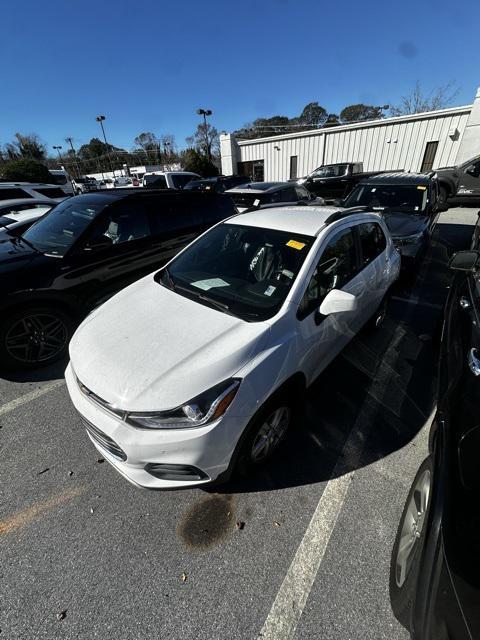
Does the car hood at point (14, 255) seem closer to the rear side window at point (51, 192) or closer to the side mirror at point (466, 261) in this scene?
the side mirror at point (466, 261)

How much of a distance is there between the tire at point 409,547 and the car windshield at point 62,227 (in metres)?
3.81

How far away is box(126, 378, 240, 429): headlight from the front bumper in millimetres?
31

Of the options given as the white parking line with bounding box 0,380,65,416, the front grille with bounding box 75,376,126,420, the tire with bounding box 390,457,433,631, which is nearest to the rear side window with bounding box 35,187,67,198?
the white parking line with bounding box 0,380,65,416

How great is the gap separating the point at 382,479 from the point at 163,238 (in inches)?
150

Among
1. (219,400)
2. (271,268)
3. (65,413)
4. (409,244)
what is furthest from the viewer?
(409,244)

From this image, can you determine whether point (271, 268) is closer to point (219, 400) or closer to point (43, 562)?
point (219, 400)

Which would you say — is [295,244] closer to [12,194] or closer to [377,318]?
[377,318]

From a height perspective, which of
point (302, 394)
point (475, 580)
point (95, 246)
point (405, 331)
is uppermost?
point (95, 246)

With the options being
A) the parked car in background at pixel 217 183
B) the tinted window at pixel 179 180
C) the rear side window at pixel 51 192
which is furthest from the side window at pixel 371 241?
the tinted window at pixel 179 180

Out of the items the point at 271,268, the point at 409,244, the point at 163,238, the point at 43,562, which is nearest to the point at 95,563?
the point at 43,562

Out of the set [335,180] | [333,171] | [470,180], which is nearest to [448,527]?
[470,180]

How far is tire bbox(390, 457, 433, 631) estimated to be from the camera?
1.31m

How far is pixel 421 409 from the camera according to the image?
282 centimetres

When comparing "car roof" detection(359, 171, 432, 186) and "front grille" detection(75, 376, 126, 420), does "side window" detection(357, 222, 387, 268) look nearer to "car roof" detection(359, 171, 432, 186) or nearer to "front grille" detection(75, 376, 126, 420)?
"front grille" detection(75, 376, 126, 420)
